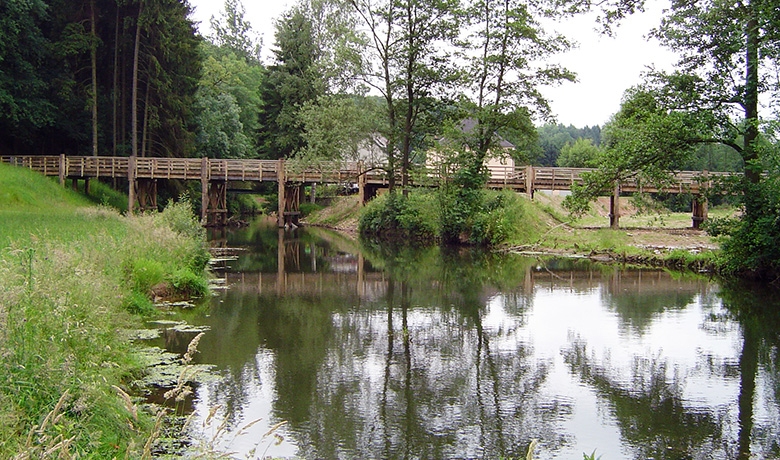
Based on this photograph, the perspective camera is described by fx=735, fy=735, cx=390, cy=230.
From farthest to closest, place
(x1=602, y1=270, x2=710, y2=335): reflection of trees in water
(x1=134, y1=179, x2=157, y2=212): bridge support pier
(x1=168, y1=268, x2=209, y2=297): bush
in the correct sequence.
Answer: (x1=134, y1=179, x2=157, y2=212): bridge support pier < (x1=168, y1=268, x2=209, y2=297): bush < (x1=602, y1=270, x2=710, y2=335): reflection of trees in water

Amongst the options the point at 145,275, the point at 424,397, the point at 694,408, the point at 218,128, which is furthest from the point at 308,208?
the point at 694,408

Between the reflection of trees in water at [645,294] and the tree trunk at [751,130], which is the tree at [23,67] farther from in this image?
the tree trunk at [751,130]

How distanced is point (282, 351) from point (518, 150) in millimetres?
23753

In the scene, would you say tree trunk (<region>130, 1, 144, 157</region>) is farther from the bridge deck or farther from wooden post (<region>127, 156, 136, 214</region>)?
the bridge deck

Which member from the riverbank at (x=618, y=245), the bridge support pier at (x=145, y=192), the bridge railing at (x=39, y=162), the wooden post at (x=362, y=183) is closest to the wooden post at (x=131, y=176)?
the bridge support pier at (x=145, y=192)

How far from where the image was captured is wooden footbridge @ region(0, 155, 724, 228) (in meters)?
38.3

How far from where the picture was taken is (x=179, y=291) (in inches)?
567

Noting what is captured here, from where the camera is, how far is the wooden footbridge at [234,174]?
38281mm

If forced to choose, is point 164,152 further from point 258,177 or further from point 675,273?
point 675,273

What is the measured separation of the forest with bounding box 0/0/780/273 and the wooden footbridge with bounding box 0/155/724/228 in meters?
1.56

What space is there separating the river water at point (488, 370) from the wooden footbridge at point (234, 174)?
2028cm

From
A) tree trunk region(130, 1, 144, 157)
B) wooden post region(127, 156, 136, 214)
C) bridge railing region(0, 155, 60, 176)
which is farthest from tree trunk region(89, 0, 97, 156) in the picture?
wooden post region(127, 156, 136, 214)

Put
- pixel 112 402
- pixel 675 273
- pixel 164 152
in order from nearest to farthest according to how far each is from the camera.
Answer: pixel 112 402
pixel 675 273
pixel 164 152

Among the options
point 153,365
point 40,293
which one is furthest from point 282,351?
point 40,293
